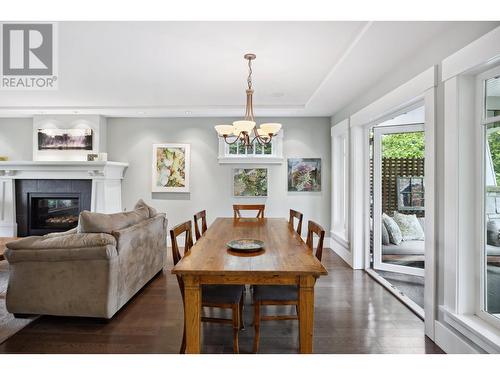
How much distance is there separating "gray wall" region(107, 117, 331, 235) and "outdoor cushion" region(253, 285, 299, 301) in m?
3.34

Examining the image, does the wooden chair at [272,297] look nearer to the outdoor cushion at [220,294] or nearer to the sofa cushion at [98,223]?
the outdoor cushion at [220,294]

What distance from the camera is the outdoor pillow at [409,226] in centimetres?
442

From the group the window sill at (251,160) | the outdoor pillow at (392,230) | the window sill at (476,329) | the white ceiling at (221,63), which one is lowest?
the window sill at (476,329)

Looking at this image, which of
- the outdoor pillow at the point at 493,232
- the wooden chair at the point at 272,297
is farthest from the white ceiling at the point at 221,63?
the wooden chair at the point at 272,297

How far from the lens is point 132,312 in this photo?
2.82 m

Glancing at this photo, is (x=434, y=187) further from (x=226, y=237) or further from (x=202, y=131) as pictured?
(x=202, y=131)

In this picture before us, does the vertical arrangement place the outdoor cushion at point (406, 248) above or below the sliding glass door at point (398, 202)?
below

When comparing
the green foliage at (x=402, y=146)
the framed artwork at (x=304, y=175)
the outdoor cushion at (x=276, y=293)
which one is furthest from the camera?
the framed artwork at (x=304, y=175)

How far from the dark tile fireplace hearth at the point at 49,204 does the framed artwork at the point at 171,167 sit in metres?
1.20

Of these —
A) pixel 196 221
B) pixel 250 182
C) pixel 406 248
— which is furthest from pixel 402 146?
pixel 196 221

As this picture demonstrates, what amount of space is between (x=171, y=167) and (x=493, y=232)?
474 cm

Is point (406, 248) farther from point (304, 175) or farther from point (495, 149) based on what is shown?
point (495, 149)

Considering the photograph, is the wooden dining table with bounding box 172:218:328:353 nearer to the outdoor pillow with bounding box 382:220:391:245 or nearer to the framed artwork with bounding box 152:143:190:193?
the outdoor pillow with bounding box 382:220:391:245
